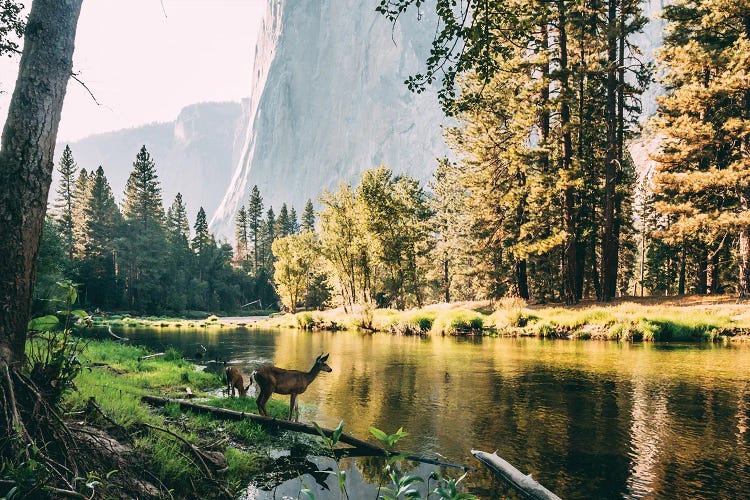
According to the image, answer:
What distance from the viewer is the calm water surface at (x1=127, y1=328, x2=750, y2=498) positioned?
6.85 m

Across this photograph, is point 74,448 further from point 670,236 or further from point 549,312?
point 670,236

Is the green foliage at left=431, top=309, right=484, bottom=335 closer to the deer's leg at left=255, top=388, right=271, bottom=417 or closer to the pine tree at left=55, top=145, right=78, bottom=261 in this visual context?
the deer's leg at left=255, top=388, right=271, bottom=417

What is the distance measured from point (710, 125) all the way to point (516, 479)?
101ft

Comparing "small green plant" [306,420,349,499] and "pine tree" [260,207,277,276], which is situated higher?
"pine tree" [260,207,277,276]

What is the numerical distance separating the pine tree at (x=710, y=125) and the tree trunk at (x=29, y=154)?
98.7 feet

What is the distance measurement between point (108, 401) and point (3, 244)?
3.32 metres

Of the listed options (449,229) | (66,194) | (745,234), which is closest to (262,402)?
(745,234)

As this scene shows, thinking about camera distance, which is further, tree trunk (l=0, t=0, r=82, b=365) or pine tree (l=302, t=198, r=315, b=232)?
pine tree (l=302, t=198, r=315, b=232)

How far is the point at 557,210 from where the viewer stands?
1351 inches

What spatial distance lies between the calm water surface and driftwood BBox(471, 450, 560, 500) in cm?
21

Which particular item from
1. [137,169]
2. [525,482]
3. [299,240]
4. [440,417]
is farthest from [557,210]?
[137,169]

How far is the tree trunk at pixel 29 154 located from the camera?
15.6 ft

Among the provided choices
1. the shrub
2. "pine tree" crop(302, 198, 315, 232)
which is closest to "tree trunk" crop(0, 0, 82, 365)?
the shrub

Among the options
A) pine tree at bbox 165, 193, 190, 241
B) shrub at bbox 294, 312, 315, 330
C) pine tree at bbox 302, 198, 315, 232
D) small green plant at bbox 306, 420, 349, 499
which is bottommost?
shrub at bbox 294, 312, 315, 330
